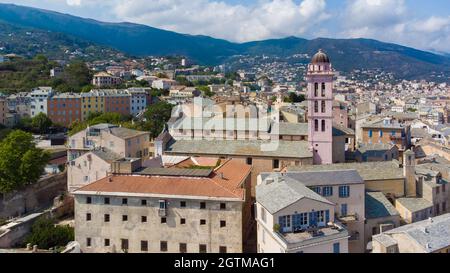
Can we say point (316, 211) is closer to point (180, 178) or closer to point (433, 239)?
point (433, 239)

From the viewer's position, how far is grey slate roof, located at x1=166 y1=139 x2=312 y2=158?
44.1 m

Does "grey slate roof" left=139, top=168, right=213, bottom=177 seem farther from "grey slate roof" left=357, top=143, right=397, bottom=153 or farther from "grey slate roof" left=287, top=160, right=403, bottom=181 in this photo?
"grey slate roof" left=357, top=143, right=397, bottom=153

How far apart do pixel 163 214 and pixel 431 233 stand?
695 inches

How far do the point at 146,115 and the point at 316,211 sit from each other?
6250cm

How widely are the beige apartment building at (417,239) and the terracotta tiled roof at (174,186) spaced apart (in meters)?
9.63

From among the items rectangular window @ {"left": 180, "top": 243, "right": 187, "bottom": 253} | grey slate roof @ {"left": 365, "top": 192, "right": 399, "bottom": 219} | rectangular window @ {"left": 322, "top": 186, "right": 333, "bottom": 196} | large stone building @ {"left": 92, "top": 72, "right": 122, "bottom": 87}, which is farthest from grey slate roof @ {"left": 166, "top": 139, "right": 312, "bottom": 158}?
large stone building @ {"left": 92, "top": 72, "right": 122, "bottom": 87}

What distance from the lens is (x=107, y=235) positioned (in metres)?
33.9

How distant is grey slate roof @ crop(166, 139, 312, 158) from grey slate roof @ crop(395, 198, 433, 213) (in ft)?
33.4

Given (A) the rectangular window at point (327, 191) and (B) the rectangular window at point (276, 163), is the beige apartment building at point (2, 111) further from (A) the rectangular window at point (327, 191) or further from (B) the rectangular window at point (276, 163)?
(A) the rectangular window at point (327, 191)

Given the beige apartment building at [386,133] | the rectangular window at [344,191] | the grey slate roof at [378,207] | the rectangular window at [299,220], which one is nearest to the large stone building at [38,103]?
the beige apartment building at [386,133]

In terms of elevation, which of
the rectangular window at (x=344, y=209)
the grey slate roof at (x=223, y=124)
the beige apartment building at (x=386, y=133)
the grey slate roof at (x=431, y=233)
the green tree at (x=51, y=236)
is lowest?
the green tree at (x=51, y=236)

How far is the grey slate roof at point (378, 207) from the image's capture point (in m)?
32.9

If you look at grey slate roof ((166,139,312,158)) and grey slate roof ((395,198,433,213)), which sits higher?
grey slate roof ((166,139,312,158))

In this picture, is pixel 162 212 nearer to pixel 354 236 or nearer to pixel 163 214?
pixel 163 214
